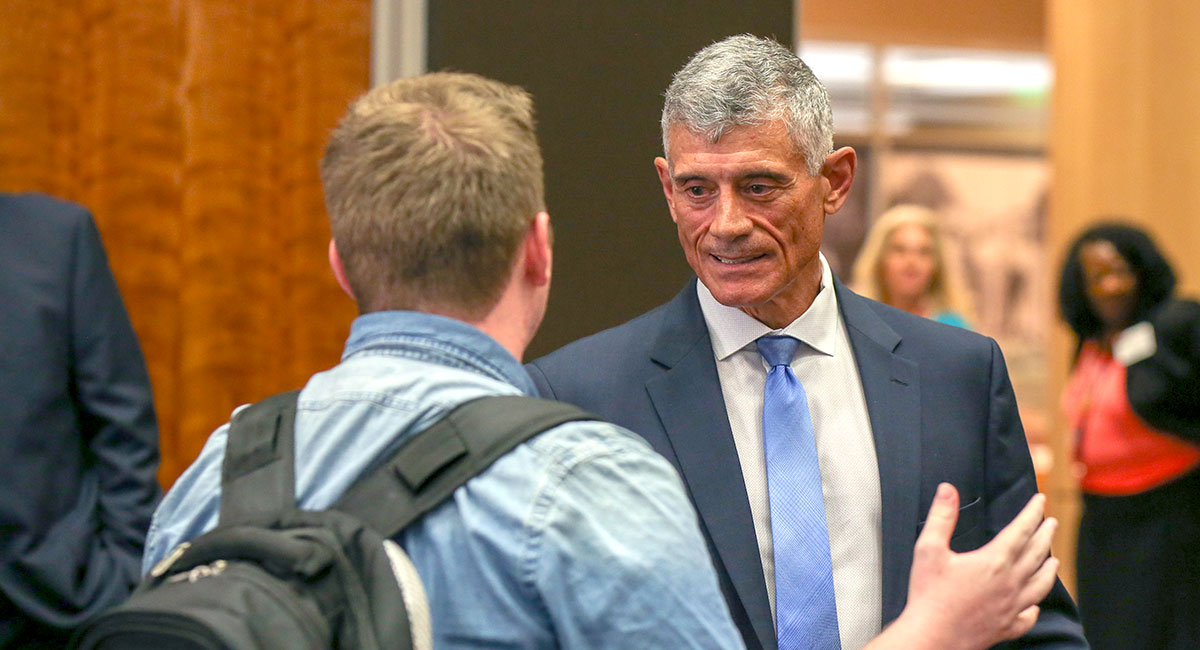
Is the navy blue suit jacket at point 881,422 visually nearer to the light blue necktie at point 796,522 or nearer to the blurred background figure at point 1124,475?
the light blue necktie at point 796,522

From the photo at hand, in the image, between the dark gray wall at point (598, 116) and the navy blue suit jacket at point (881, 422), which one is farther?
the dark gray wall at point (598, 116)

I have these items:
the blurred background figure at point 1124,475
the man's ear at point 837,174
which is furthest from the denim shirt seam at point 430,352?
the blurred background figure at point 1124,475

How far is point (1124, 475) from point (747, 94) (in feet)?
12.6

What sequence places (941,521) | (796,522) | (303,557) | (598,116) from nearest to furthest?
(303,557)
(941,521)
(796,522)
(598,116)

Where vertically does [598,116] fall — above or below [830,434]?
above

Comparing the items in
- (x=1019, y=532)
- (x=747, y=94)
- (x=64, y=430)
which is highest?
(x=747, y=94)

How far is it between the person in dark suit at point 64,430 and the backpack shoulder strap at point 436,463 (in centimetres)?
126

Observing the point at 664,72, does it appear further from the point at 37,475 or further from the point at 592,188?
the point at 37,475

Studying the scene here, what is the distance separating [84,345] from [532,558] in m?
1.44

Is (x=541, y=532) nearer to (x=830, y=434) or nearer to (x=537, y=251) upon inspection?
(x=537, y=251)

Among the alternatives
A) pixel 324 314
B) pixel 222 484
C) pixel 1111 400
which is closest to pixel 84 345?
pixel 324 314

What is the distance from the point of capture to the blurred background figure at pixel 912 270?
5383 mm

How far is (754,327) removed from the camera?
1939 millimetres

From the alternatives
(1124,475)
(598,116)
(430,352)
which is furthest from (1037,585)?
(1124,475)
